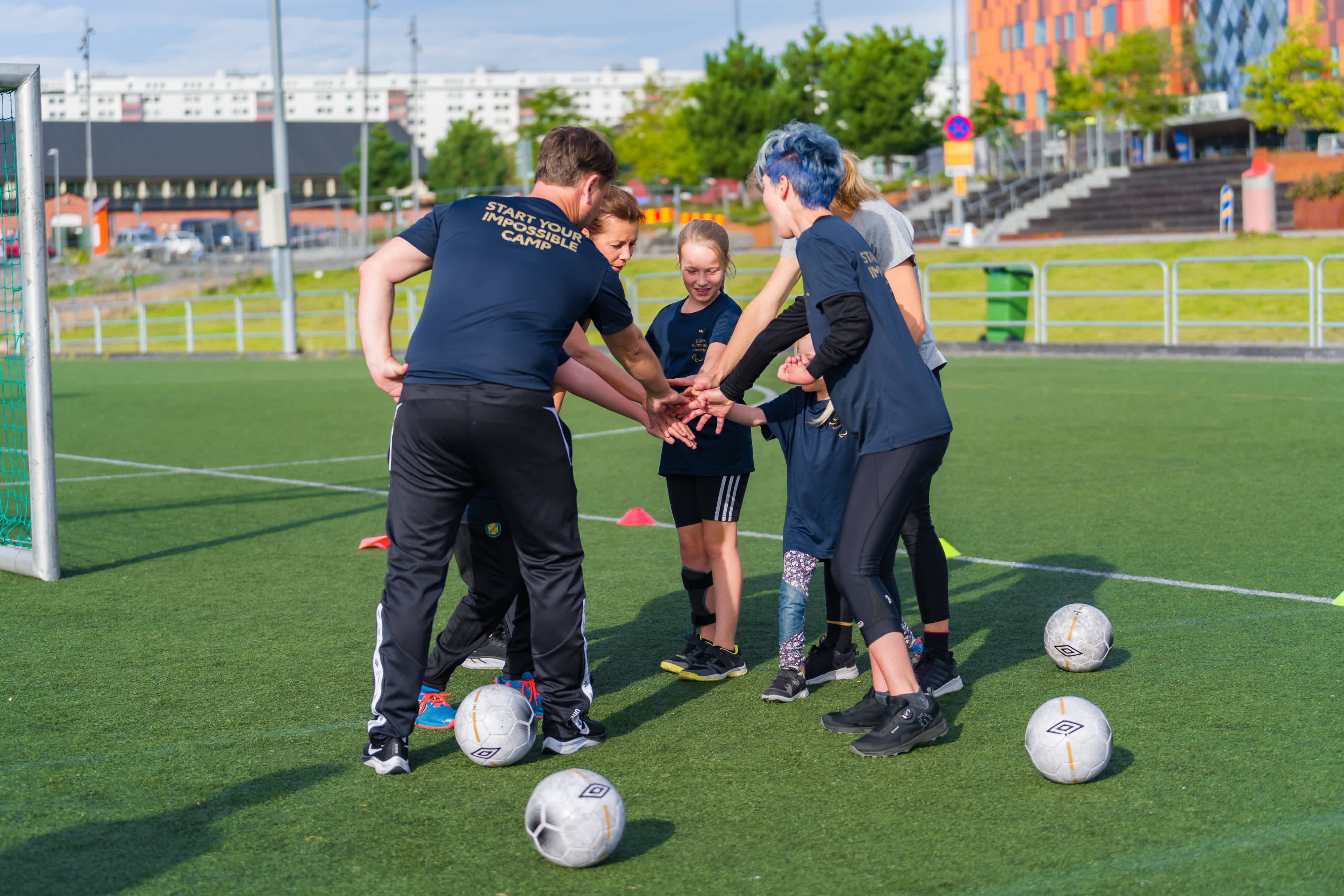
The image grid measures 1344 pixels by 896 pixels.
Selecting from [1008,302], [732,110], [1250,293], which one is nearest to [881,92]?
[732,110]

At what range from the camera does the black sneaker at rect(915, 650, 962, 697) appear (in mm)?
4641

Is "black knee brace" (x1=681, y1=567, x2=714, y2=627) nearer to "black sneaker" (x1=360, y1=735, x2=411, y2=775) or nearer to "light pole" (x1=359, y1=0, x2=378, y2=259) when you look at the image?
"black sneaker" (x1=360, y1=735, x2=411, y2=775)

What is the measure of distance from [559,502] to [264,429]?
436 inches

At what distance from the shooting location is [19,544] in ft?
24.3

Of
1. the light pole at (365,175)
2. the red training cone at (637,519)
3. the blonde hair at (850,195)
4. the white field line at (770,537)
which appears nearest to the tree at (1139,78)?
the light pole at (365,175)

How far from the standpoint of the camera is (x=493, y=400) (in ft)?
12.3

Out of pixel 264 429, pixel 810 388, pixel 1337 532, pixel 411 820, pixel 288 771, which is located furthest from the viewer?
pixel 264 429

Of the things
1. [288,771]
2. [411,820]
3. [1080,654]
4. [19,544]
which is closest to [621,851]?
[411,820]

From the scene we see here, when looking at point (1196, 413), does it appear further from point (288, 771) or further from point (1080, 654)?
point (288, 771)

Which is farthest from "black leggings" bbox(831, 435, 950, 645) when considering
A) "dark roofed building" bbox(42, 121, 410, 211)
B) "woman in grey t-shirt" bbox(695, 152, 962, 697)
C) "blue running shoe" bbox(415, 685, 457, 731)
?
"dark roofed building" bbox(42, 121, 410, 211)

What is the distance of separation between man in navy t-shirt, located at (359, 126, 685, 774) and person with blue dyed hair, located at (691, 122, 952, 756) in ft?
1.90

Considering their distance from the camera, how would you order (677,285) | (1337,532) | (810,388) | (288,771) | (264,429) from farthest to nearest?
(677,285)
(264,429)
(1337,532)
(810,388)
(288,771)

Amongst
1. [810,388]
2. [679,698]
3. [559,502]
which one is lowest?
[679,698]

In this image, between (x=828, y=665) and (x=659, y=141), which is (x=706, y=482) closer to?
(x=828, y=665)
